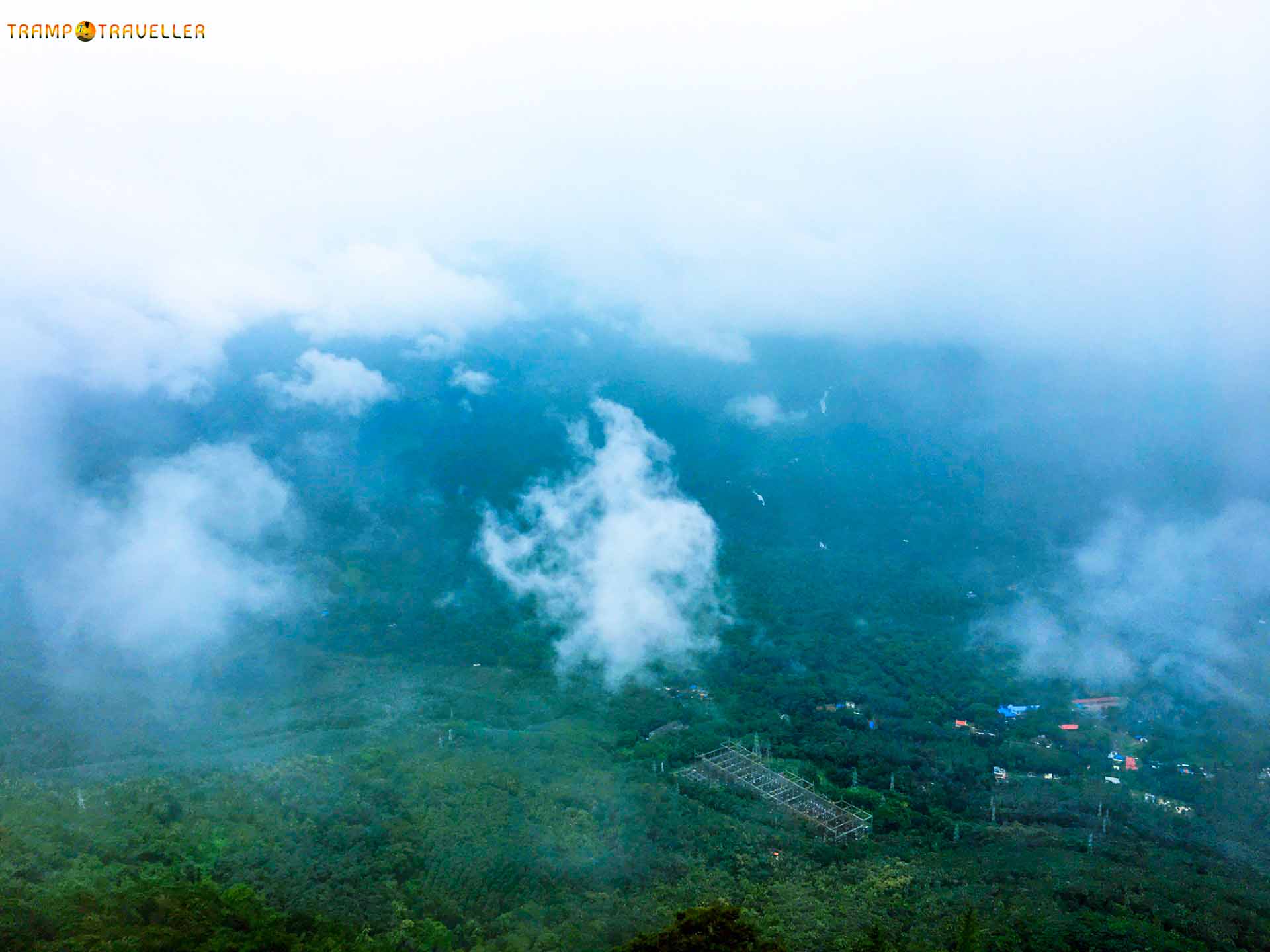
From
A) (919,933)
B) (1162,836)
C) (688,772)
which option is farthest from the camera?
(688,772)

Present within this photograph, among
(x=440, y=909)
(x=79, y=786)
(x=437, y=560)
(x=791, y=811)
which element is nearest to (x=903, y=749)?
(x=791, y=811)

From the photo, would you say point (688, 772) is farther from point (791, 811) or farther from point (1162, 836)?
point (1162, 836)

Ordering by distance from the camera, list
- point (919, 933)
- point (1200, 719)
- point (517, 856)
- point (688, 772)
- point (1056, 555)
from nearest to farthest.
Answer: point (919, 933), point (517, 856), point (688, 772), point (1200, 719), point (1056, 555)

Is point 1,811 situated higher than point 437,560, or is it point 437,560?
point 437,560

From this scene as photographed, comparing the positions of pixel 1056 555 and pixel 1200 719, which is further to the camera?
pixel 1056 555

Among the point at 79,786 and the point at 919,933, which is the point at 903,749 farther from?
the point at 79,786


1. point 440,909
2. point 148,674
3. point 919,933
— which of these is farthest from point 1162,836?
point 148,674

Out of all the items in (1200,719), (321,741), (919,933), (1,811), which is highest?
(1200,719)
